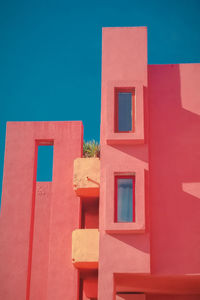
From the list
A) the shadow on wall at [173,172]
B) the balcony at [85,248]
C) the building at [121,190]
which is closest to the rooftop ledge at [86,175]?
the building at [121,190]

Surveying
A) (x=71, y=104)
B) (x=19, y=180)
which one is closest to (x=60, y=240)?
(x=19, y=180)

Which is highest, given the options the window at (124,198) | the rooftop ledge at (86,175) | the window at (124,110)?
the window at (124,110)

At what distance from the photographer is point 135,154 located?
53.4 ft

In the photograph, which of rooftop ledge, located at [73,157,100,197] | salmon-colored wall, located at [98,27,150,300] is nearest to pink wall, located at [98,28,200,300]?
salmon-colored wall, located at [98,27,150,300]

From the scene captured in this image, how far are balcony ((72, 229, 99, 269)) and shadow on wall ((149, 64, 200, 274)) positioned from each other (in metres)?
3.33

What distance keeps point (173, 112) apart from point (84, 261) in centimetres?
647

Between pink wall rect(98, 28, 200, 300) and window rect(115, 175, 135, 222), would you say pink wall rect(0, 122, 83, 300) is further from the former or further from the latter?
window rect(115, 175, 135, 222)

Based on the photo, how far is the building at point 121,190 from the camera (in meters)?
15.6

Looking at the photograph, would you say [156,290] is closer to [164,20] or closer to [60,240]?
[60,240]

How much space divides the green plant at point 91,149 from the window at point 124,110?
10.5 meters

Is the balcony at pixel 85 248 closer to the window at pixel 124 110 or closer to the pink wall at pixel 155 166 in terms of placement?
the pink wall at pixel 155 166

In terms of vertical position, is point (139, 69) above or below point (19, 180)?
above

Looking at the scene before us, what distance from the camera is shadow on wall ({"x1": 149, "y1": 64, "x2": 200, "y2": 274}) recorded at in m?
15.9

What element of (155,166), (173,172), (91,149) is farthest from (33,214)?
(91,149)
